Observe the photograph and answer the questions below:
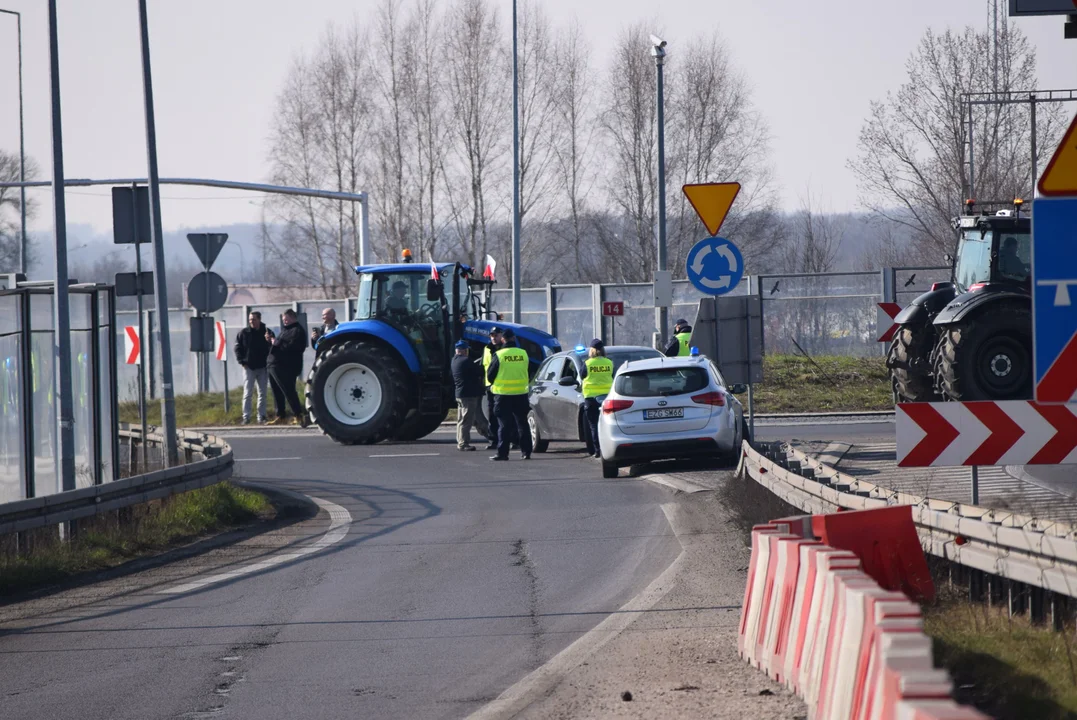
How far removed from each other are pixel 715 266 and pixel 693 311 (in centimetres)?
2196

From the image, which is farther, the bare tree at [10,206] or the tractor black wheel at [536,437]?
the bare tree at [10,206]

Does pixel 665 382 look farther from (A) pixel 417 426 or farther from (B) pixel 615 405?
(A) pixel 417 426

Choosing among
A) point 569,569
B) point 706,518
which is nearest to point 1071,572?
point 569,569

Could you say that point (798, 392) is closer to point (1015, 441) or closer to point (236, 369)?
point (236, 369)

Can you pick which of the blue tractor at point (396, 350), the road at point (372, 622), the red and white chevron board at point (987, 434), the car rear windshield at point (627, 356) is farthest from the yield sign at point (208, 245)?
the red and white chevron board at point (987, 434)

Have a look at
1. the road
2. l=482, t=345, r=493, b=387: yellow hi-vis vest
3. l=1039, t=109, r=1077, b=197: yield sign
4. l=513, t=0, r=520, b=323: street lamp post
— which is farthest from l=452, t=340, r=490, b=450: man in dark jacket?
l=1039, t=109, r=1077, b=197: yield sign

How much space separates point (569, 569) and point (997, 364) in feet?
24.0

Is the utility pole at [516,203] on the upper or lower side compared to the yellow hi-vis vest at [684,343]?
upper

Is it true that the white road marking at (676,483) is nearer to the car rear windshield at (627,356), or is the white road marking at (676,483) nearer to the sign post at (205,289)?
the car rear windshield at (627,356)

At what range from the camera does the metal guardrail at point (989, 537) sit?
21.7ft

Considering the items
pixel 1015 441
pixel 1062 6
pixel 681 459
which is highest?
pixel 1062 6

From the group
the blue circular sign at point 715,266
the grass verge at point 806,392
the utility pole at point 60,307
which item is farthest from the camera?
the grass verge at point 806,392

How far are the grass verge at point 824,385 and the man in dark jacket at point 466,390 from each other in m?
7.65

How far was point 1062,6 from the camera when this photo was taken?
9.04 m
